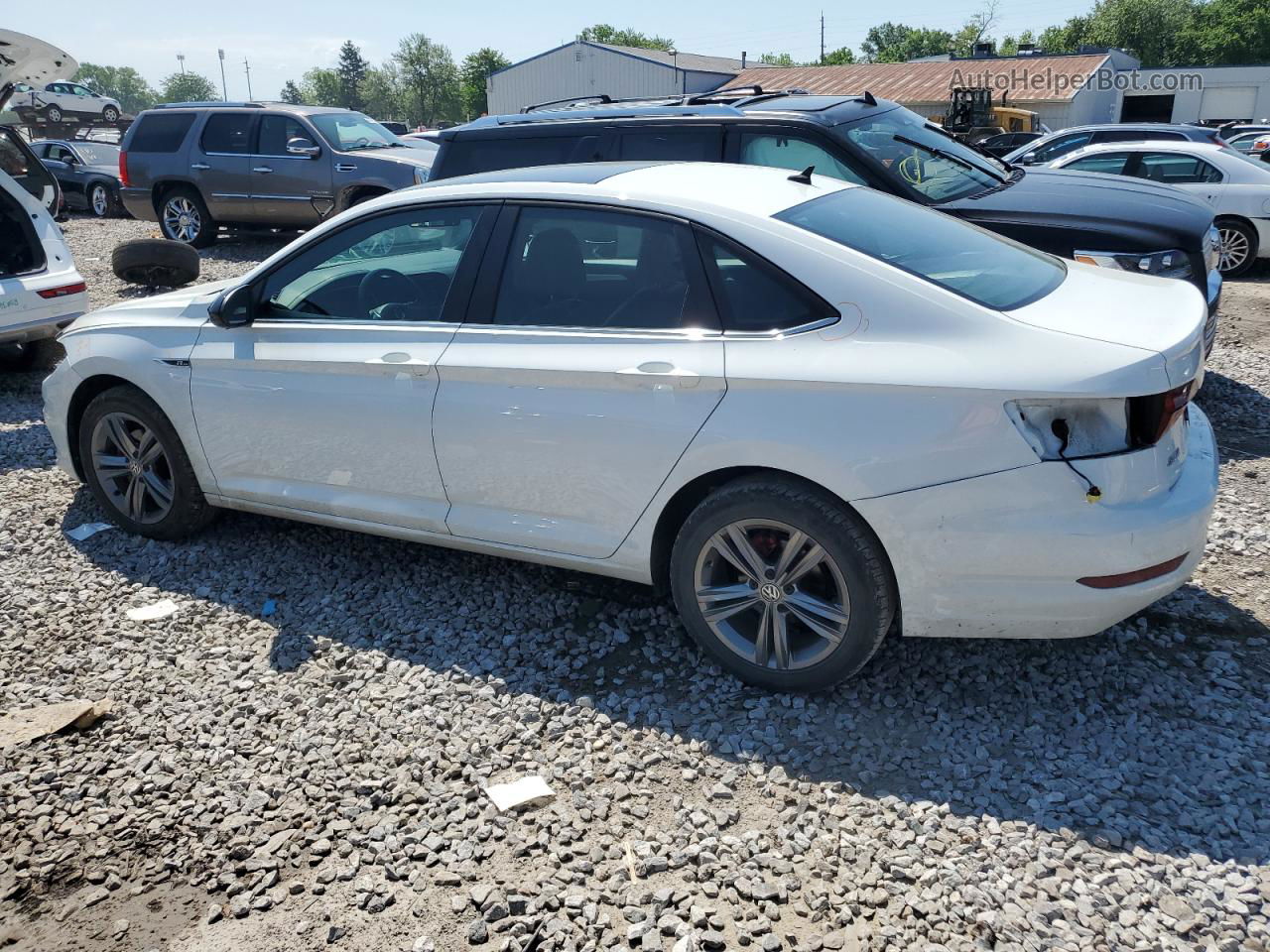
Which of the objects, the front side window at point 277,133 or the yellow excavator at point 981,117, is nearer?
the front side window at point 277,133

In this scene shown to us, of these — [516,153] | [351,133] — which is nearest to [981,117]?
[351,133]

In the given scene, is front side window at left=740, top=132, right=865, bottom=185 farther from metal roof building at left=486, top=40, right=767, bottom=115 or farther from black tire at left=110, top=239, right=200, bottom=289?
metal roof building at left=486, top=40, right=767, bottom=115

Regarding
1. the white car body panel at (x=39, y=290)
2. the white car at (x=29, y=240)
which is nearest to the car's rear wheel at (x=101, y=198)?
the white car at (x=29, y=240)

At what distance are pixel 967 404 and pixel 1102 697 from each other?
125 centimetres

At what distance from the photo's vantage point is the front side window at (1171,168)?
459 inches

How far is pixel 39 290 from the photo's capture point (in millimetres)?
7688

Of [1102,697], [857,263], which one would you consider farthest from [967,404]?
[1102,697]

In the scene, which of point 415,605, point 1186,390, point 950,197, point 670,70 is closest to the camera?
point 1186,390

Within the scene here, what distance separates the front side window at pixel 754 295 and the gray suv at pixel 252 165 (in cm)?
1055

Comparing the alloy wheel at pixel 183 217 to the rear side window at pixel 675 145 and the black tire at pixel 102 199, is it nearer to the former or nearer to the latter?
the black tire at pixel 102 199

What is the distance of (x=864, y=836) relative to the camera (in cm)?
296

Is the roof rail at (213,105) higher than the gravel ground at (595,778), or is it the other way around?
the roof rail at (213,105)

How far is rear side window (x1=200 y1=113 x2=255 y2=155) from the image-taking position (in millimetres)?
14391

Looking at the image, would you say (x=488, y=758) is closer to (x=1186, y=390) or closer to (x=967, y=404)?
(x=967, y=404)
